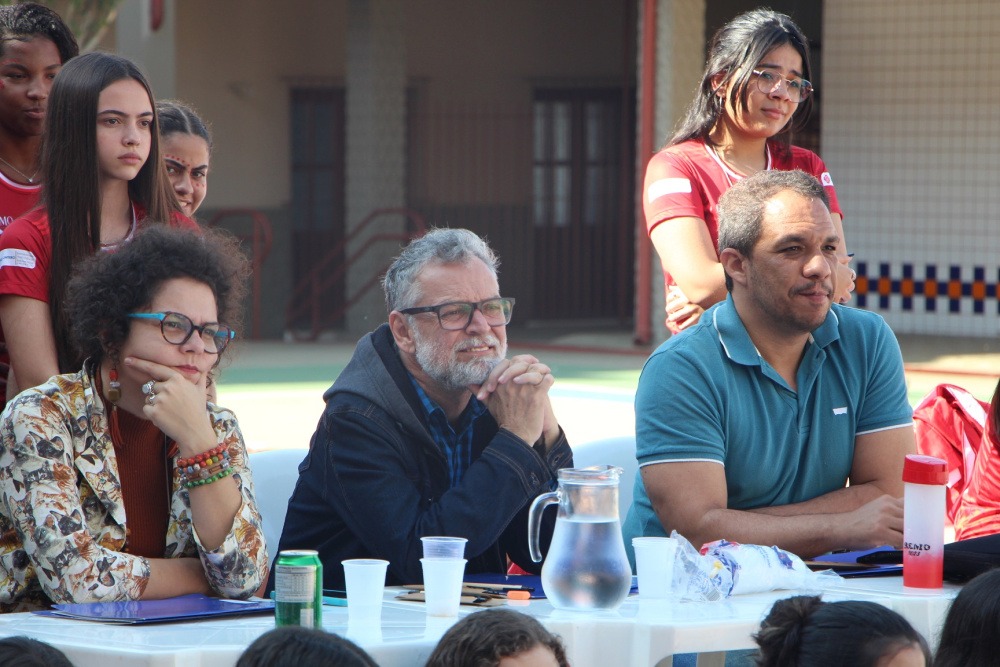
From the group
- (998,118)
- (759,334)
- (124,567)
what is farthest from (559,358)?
(124,567)

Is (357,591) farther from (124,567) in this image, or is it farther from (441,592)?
(124,567)

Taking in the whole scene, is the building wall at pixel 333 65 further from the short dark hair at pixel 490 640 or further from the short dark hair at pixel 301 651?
the short dark hair at pixel 301 651

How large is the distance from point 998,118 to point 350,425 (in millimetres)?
10061

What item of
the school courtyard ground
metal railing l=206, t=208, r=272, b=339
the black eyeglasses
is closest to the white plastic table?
the black eyeglasses

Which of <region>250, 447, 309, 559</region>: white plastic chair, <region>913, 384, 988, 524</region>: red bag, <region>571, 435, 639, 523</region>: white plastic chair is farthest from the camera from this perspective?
<region>913, 384, 988, 524</region>: red bag

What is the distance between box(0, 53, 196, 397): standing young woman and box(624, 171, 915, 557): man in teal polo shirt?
1.26m

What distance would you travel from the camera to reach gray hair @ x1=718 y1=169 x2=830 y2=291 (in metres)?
3.38

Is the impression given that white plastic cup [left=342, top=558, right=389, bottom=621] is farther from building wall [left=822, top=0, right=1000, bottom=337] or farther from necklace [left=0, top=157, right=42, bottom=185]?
building wall [left=822, top=0, right=1000, bottom=337]

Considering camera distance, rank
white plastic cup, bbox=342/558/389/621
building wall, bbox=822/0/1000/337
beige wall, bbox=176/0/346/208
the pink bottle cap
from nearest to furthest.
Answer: white plastic cup, bbox=342/558/389/621, the pink bottle cap, building wall, bbox=822/0/1000/337, beige wall, bbox=176/0/346/208

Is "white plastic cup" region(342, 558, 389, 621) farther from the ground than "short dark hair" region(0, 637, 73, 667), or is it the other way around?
"short dark hair" region(0, 637, 73, 667)

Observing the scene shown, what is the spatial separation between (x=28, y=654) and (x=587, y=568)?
0.98m

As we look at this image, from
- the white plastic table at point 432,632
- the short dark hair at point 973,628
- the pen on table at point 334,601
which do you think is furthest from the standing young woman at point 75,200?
the short dark hair at point 973,628

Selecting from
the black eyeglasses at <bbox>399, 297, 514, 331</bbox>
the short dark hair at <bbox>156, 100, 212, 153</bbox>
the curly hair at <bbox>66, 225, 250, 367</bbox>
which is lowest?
the black eyeglasses at <bbox>399, 297, 514, 331</bbox>

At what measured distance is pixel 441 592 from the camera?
8.27 ft
